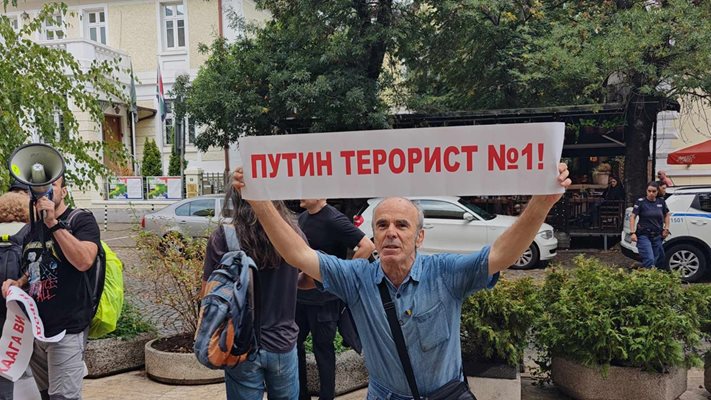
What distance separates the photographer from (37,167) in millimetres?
3227

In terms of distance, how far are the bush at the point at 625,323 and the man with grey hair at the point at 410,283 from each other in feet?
7.23

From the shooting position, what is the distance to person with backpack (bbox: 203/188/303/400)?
294 centimetres

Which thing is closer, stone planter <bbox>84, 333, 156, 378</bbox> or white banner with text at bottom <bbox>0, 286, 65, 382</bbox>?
white banner with text at bottom <bbox>0, 286, 65, 382</bbox>

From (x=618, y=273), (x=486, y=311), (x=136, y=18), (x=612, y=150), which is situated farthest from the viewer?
(x=136, y=18)

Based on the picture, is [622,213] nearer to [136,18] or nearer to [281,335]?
[281,335]

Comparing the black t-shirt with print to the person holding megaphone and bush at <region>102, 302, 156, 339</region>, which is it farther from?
bush at <region>102, 302, 156, 339</region>

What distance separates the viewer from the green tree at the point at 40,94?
205 inches

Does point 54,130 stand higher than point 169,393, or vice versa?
point 54,130

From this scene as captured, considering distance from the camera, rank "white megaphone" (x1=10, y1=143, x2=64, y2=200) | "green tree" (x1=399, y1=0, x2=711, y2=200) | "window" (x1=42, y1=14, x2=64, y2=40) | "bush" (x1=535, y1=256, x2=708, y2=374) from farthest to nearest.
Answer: "green tree" (x1=399, y1=0, x2=711, y2=200) < "window" (x1=42, y1=14, x2=64, y2=40) < "bush" (x1=535, y1=256, x2=708, y2=374) < "white megaphone" (x1=10, y1=143, x2=64, y2=200)

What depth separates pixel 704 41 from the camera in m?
10.2

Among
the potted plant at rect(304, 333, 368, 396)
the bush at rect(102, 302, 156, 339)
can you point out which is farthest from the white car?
the potted plant at rect(304, 333, 368, 396)

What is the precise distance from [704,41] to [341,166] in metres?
10.4

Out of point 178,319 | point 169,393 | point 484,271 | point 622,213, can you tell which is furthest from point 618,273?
point 622,213

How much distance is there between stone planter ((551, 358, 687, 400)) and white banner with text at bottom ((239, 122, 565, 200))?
2.58m
